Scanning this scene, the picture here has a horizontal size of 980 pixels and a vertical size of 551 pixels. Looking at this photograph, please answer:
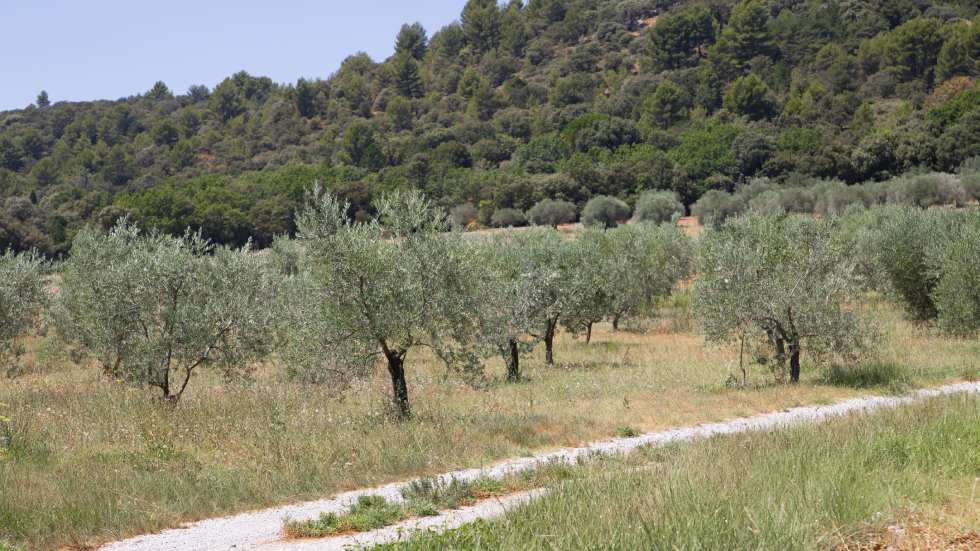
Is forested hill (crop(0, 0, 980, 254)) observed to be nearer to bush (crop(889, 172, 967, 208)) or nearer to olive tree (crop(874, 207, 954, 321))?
bush (crop(889, 172, 967, 208))

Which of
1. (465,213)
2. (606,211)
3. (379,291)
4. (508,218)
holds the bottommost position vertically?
(379,291)

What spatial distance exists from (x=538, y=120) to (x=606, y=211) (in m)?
51.2

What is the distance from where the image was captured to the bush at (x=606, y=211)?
234 feet

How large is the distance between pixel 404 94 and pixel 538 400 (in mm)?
146555

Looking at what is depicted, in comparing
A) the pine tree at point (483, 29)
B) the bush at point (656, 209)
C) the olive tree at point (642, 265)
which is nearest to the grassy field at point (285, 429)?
the olive tree at point (642, 265)

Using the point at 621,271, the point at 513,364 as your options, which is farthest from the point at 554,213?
the point at 513,364

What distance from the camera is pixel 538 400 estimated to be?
62.4 ft

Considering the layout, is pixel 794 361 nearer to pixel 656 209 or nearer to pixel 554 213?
pixel 656 209

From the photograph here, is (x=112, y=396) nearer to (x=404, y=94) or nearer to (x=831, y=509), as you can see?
(x=831, y=509)

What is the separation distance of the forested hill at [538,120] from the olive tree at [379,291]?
55.7 metres

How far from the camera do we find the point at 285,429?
43.8 feet

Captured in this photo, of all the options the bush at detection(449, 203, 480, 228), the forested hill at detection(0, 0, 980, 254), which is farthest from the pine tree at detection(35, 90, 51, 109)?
the bush at detection(449, 203, 480, 228)

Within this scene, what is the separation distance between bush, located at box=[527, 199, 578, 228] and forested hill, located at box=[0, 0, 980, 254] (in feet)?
12.0

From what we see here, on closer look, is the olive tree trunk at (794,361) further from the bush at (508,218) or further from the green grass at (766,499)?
the bush at (508,218)
